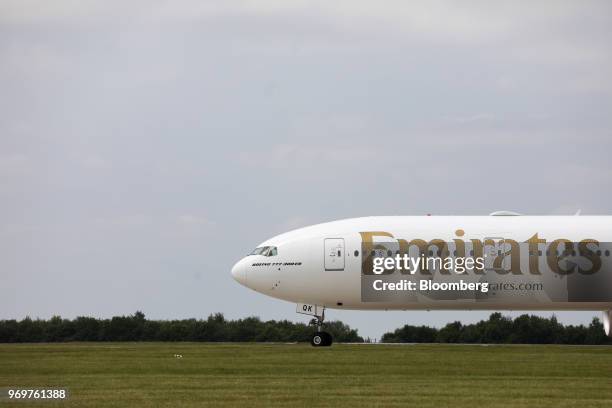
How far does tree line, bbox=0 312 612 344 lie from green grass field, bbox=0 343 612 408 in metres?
13.4

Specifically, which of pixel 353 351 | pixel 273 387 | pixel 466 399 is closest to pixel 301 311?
pixel 353 351

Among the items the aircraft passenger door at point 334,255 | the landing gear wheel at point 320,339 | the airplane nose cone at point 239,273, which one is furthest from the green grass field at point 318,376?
the aircraft passenger door at point 334,255

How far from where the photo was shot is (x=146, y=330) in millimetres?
71000

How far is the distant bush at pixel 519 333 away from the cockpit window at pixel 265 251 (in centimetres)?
1340

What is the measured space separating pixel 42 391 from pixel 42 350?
2149 cm

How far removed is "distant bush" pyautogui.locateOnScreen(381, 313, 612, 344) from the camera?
64.7 m

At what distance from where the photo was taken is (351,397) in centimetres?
2889

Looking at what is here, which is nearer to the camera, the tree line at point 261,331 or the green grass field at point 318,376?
the green grass field at point 318,376

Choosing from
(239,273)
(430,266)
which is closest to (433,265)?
(430,266)

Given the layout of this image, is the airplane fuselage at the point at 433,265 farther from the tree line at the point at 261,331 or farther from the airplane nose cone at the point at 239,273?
the tree line at the point at 261,331

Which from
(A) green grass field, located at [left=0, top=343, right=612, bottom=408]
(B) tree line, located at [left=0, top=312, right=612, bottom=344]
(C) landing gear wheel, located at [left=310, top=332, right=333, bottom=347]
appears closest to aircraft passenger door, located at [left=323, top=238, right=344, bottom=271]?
(C) landing gear wheel, located at [left=310, top=332, right=333, bottom=347]

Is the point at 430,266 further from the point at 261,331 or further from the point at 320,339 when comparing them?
the point at 261,331

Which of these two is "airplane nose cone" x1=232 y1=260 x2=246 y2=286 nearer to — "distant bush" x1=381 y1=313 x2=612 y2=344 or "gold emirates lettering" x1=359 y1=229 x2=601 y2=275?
"gold emirates lettering" x1=359 y1=229 x2=601 y2=275

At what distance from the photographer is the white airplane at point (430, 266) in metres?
53.8
